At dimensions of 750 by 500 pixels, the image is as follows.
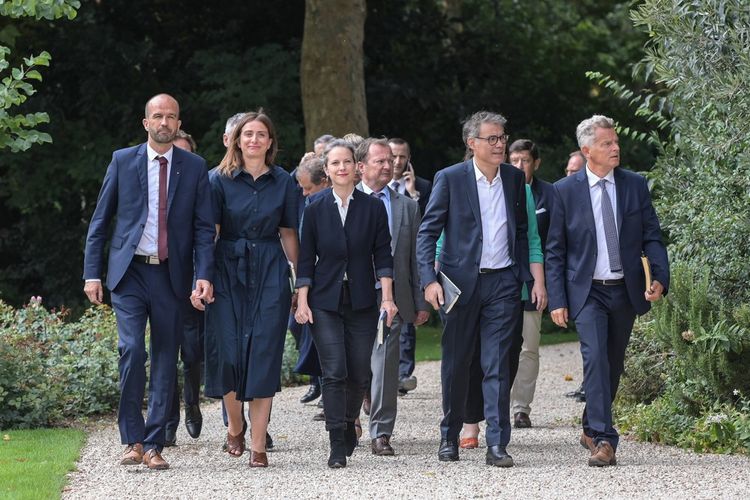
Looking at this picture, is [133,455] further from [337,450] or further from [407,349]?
[407,349]

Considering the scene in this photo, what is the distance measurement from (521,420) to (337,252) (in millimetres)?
2580

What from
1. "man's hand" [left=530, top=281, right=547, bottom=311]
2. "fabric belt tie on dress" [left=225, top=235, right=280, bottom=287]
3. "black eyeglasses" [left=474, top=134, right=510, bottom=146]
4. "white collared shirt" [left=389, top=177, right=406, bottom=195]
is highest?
"black eyeglasses" [left=474, top=134, right=510, bottom=146]

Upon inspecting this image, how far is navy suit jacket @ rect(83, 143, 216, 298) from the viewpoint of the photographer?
8.00m

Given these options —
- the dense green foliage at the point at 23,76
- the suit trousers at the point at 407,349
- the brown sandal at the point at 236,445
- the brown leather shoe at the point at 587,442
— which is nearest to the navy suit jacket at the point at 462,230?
the brown leather shoe at the point at 587,442

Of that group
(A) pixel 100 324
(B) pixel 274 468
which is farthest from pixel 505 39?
(B) pixel 274 468

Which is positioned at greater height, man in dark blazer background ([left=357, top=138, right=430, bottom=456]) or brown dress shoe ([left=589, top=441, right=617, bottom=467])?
man in dark blazer background ([left=357, top=138, right=430, bottom=456])

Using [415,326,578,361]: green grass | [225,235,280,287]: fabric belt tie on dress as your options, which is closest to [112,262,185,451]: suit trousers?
[225,235,280,287]: fabric belt tie on dress

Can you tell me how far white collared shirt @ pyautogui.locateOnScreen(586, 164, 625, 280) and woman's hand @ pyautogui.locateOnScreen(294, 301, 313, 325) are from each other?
1.75 metres

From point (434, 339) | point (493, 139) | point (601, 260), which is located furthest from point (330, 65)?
point (601, 260)

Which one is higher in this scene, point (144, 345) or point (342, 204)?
point (342, 204)

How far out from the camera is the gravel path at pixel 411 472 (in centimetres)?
719

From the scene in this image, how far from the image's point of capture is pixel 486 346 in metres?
8.29

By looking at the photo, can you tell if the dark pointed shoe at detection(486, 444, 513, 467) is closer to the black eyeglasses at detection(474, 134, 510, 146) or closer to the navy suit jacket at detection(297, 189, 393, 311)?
the navy suit jacket at detection(297, 189, 393, 311)

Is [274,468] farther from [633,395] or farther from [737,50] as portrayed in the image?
[737,50]
